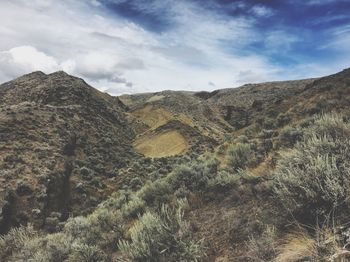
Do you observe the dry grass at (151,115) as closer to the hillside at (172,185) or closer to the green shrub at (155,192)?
the hillside at (172,185)

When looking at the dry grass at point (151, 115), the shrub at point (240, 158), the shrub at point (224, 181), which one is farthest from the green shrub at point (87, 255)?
the dry grass at point (151, 115)

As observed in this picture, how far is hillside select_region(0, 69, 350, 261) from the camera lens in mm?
5762

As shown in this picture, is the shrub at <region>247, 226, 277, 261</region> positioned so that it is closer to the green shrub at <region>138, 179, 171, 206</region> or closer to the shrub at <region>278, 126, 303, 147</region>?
the green shrub at <region>138, 179, 171, 206</region>

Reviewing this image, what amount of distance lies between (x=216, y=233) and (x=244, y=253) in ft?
4.17

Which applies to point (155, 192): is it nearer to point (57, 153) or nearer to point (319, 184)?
point (319, 184)

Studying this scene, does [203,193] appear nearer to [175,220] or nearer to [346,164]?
[175,220]

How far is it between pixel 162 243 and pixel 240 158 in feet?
18.2

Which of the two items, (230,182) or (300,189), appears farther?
(230,182)

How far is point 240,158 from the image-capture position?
450 inches

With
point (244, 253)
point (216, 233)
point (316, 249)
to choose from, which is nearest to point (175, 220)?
point (216, 233)

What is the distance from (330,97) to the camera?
21219mm

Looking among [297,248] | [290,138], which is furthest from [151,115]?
[297,248]

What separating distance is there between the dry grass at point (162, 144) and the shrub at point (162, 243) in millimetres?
35525

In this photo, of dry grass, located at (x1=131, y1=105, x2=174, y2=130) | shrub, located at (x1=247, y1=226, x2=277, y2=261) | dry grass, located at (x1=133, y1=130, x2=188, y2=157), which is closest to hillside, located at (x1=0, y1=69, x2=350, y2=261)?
shrub, located at (x1=247, y1=226, x2=277, y2=261)
